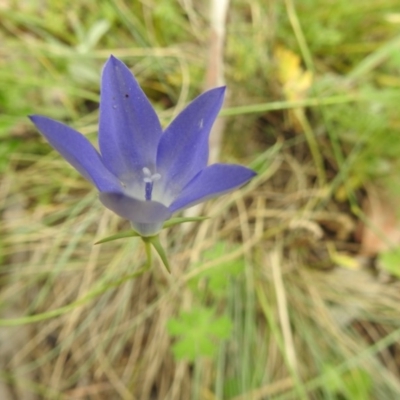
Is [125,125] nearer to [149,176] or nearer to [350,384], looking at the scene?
[149,176]

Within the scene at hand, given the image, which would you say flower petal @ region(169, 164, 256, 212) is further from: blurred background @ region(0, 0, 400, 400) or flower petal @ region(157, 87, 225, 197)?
blurred background @ region(0, 0, 400, 400)

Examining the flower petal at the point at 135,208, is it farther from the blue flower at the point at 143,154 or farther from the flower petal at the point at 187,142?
the flower petal at the point at 187,142

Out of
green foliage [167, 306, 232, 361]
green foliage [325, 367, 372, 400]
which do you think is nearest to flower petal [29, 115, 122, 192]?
green foliage [167, 306, 232, 361]

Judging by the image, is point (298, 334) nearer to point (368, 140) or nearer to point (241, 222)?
point (241, 222)

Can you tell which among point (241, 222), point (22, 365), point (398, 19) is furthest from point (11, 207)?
point (398, 19)

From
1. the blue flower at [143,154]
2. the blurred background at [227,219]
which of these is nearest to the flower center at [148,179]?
the blue flower at [143,154]
